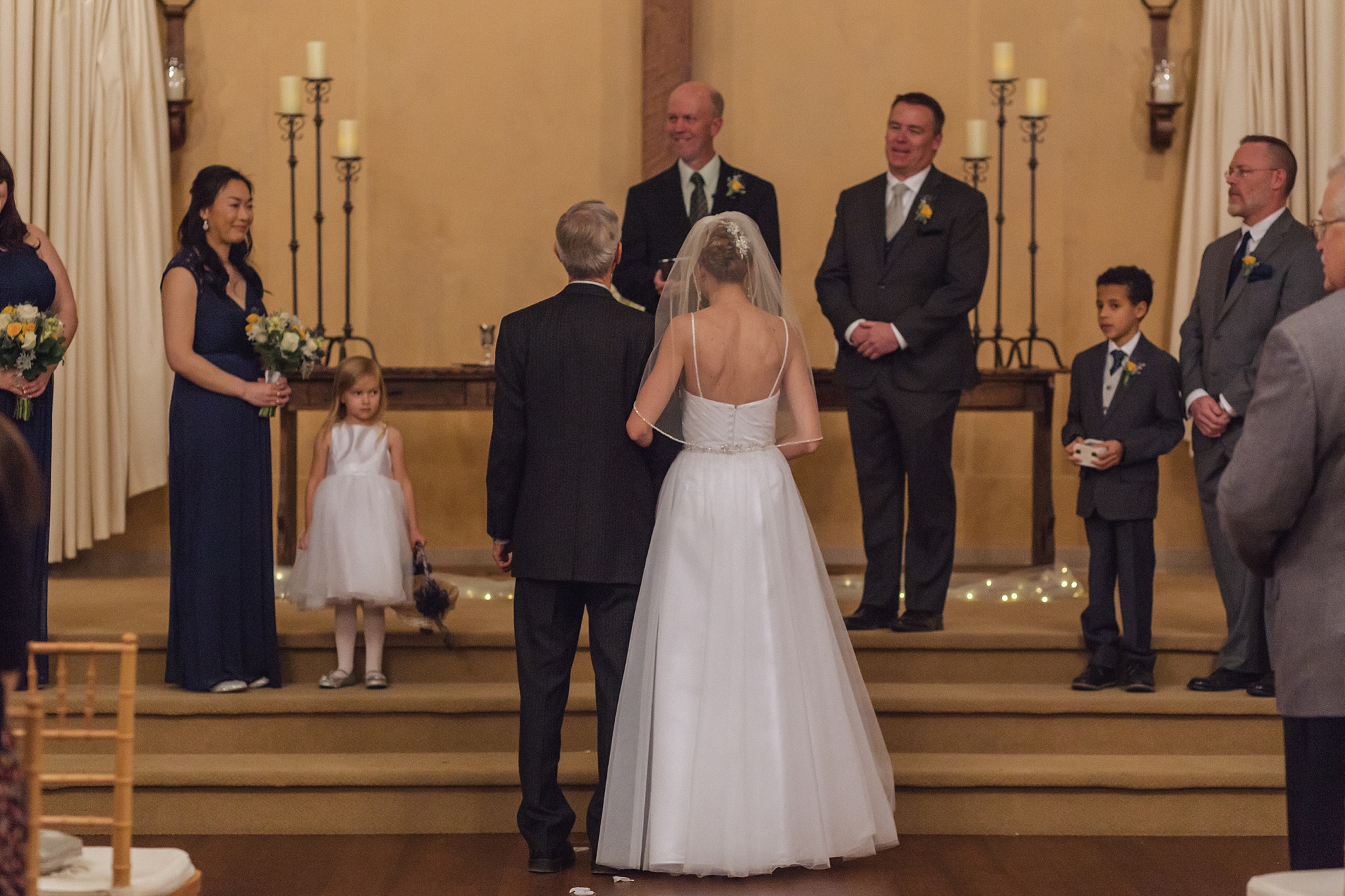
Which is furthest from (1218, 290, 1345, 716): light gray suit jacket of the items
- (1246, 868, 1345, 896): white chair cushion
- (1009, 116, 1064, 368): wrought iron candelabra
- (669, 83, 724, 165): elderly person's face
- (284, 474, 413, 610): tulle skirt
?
(1009, 116, 1064, 368): wrought iron candelabra

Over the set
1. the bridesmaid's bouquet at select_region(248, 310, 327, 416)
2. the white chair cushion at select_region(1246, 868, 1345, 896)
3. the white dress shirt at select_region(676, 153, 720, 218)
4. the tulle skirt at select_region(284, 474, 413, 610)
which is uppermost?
the white dress shirt at select_region(676, 153, 720, 218)

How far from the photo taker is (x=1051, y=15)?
7.38 metres

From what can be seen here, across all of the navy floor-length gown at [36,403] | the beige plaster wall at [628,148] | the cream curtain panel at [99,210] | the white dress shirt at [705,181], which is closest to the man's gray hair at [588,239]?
the white dress shirt at [705,181]

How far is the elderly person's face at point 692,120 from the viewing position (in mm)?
5293

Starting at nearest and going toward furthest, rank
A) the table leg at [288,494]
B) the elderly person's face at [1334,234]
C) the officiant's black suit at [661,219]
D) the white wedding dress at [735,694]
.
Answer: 1. the elderly person's face at [1334,234]
2. the white wedding dress at [735,694]
3. the officiant's black suit at [661,219]
4. the table leg at [288,494]

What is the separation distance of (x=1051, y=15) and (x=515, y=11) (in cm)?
266

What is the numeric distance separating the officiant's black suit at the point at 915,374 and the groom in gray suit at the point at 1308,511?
2310 mm

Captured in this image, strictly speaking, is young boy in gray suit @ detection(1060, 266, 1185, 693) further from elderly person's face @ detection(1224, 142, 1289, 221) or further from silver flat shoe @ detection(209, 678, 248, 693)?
silver flat shoe @ detection(209, 678, 248, 693)

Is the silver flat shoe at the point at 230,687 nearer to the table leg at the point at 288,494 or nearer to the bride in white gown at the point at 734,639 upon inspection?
the bride in white gown at the point at 734,639

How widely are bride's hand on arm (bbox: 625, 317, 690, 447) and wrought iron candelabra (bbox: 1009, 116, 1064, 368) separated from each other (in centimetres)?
296

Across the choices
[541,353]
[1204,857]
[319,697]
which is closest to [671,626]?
[541,353]

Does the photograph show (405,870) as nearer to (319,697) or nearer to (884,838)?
(319,697)

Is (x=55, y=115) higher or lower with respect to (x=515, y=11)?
lower

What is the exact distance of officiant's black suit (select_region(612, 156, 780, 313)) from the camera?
542 centimetres
